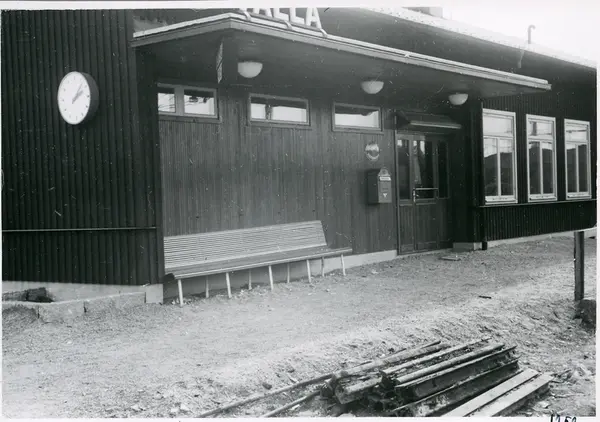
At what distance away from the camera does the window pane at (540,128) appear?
1295 cm

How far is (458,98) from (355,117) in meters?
2.16

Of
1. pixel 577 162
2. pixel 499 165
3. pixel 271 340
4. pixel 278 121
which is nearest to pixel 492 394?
pixel 271 340

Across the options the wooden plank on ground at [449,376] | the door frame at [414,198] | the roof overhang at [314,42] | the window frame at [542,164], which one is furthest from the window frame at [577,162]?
the wooden plank on ground at [449,376]

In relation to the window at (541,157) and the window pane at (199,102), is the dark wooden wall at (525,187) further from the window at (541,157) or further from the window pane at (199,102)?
the window pane at (199,102)

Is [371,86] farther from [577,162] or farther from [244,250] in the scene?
[577,162]

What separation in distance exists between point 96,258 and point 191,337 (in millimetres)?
2186

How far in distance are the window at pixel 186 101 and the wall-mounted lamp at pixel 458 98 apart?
4792 mm

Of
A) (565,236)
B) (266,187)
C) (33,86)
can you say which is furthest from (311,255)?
(565,236)

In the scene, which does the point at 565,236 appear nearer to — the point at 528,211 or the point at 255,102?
the point at 528,211

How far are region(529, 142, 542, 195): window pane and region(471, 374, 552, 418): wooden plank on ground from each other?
867cm

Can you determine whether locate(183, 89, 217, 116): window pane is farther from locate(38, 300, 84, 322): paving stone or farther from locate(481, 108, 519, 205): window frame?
locate(481, 108, 519, 205): window frame

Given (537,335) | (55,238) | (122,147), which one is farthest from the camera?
(55,238)

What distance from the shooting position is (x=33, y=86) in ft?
25.3

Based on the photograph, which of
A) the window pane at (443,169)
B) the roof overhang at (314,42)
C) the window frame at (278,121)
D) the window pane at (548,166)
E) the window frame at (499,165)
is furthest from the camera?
the window pane at (548,166)
